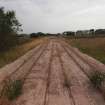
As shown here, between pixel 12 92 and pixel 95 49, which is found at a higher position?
pixel 12 92

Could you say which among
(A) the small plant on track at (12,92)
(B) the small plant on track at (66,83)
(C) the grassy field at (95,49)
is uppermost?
(A) the small plant on track at (12,92)

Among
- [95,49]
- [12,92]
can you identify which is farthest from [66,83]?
[95,49]

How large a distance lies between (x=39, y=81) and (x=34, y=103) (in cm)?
260

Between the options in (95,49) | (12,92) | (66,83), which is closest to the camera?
(12,92)

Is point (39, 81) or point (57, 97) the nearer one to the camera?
point (57, 97)

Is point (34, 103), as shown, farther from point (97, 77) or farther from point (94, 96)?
point (97, 77)

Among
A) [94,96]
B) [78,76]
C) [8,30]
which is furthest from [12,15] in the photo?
[94,96]

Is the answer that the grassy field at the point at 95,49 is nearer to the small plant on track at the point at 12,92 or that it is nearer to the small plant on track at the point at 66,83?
the small plant on track at the point at 66,83

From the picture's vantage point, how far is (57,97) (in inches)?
250

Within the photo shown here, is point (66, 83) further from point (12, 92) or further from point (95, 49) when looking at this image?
point (95, 49)

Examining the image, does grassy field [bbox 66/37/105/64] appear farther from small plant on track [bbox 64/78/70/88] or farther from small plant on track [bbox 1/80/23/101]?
small plant on track [bbox 1/80/23/101]

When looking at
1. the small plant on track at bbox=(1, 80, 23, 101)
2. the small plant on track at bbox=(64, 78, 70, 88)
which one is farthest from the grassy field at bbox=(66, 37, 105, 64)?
the small plant on track at bbox=(1, 80, 23, 101)

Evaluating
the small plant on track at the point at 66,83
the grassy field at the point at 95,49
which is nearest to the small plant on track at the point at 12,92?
the small plant on track at the point at 66,83

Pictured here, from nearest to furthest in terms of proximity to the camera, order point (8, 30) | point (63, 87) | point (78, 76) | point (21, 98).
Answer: point (21, 98), point (63, 87), point (78, 76), point (8, 30)
